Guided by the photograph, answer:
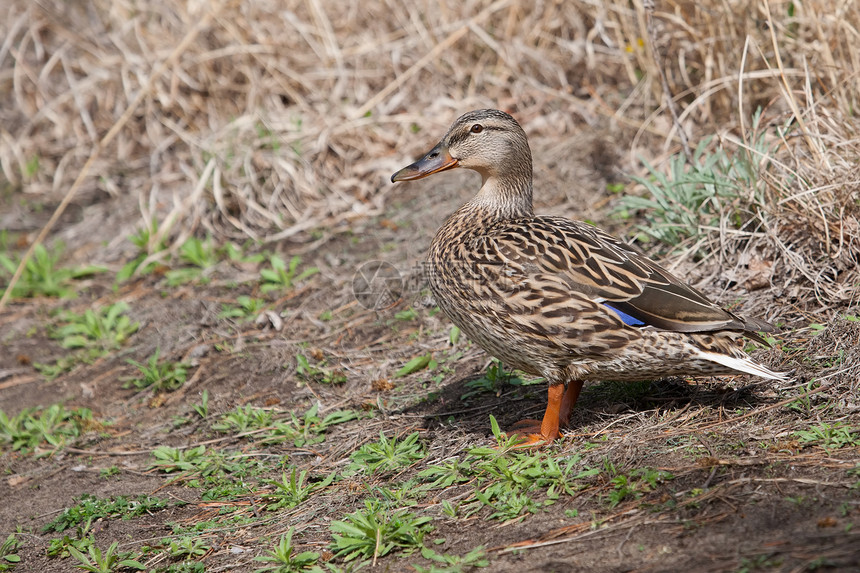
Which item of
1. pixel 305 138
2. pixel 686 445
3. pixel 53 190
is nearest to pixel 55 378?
pixel 305 138

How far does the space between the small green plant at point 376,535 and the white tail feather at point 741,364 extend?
1.25 meters

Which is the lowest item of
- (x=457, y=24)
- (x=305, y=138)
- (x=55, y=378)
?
(x=55, y=378)

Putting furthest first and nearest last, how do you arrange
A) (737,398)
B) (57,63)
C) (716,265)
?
1. (57,63)
2. (716,265)
3. (737,398)

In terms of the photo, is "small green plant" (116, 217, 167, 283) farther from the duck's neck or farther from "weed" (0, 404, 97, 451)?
the duck's neck

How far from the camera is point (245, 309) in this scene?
5688mm

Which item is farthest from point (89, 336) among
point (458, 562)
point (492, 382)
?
point (458, 562)

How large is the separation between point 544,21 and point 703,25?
1.63 meters

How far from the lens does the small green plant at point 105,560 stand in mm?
3398

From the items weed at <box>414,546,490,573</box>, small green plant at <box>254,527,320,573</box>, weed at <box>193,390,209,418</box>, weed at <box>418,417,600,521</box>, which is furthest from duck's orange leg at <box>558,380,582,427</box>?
weed at <box>193,390,209,418</box>

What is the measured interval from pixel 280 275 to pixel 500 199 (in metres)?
2.17

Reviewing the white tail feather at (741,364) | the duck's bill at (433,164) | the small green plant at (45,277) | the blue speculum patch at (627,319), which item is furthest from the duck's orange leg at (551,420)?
the small green plant at (45,277)

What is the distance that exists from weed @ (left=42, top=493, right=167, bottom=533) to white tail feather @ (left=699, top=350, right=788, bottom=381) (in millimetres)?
2514

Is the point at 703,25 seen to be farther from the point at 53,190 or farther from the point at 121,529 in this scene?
the point at 53,190

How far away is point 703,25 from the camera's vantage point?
5719mm
